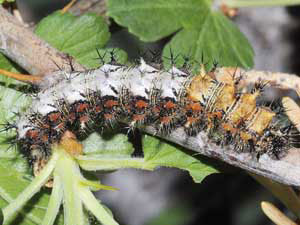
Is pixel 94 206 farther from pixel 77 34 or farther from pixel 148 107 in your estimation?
pixel 77 34

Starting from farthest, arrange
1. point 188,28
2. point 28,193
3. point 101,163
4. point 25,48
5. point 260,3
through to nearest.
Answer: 1. point 260,3
2. point 188,28
3. point 25,48
4. point 101,163
5. point 28,193

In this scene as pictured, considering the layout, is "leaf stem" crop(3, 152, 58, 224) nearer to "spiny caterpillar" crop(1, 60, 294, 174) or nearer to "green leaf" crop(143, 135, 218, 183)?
"spiny caterpillar" crop(1, 60, 294, 174)

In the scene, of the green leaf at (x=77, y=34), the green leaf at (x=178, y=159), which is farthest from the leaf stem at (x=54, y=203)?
the green leaf at (x=77, y=34)

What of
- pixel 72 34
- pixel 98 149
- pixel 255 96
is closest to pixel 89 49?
pixel 72 34

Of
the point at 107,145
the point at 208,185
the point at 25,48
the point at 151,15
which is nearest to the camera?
the point at 25,48

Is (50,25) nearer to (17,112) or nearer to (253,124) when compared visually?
(17,112)

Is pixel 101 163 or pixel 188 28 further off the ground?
pixel 188 28

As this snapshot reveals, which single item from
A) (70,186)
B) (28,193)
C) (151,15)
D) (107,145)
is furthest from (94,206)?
(151,15)

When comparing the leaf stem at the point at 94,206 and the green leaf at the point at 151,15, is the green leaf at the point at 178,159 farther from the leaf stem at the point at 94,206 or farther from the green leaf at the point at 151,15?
the green leaf at the point at 151,15
